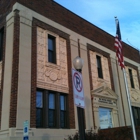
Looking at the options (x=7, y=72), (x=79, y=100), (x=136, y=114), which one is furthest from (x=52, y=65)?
(x=136, y=114)

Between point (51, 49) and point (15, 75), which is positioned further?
point (51, 49)

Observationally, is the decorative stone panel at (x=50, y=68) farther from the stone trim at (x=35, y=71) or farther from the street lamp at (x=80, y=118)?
the street lamp at (x=80, y=118)

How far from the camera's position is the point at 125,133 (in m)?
12.6

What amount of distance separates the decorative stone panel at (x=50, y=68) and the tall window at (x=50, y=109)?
46cm

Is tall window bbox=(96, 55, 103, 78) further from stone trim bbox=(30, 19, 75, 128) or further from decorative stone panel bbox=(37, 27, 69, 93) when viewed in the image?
decorative stone panel bbox=(37, 27, 69, 93)

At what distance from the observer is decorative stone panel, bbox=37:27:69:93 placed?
43.6 feet

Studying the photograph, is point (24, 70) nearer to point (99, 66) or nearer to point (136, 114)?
point (99, 66)

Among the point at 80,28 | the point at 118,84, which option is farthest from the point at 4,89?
the point at 118,84

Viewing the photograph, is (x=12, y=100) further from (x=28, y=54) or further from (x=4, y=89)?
(x=28, y=54)

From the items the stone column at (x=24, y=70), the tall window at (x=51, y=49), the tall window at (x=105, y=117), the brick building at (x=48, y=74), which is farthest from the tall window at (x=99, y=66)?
the stone column at (x=24, y=70)

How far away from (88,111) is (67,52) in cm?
433

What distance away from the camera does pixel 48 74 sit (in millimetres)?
13617

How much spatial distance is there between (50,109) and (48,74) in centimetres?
211

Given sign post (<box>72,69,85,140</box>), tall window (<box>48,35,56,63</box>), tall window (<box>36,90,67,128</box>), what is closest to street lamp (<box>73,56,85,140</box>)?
sign post (<box>72,69,85,140</box>)
